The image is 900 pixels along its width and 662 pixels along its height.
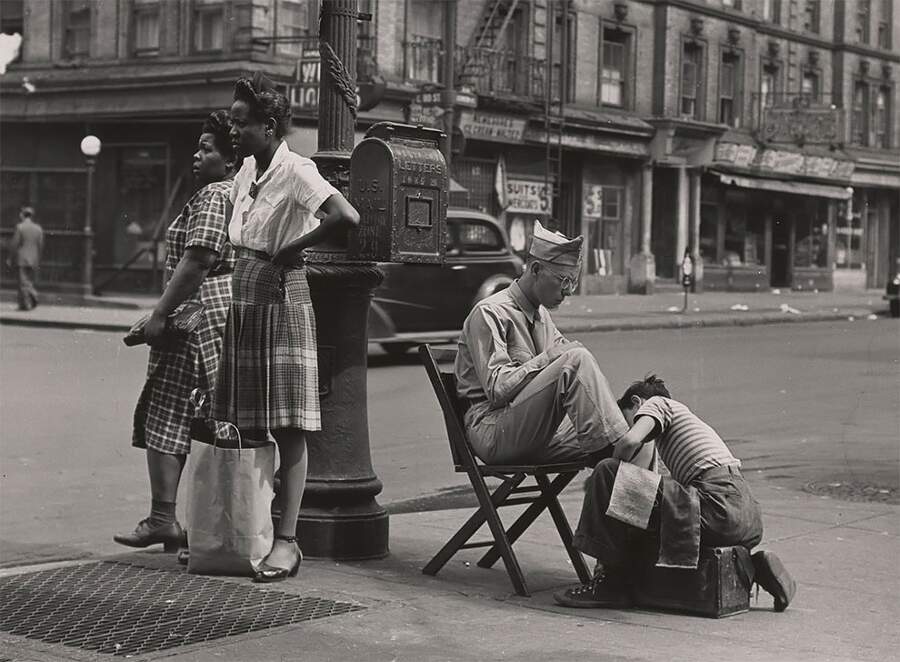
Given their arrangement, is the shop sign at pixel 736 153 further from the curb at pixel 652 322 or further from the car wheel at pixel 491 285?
the car wheel at pixel 491 285

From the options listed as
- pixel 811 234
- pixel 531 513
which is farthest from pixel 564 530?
pixel 811 234

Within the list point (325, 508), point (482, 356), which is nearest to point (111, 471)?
point (325, 508)

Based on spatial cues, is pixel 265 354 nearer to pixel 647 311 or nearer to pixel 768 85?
pixel 647 311

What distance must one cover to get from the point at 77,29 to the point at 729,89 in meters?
20.0

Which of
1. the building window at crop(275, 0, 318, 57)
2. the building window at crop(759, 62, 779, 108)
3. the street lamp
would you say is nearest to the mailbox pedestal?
the street lamp

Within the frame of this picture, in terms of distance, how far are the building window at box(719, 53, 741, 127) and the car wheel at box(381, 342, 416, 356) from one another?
84.9ft

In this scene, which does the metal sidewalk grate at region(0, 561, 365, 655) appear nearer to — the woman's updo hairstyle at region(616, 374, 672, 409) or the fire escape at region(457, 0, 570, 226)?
the woman's updo hairstyle at region(616, 374, 672, 409)

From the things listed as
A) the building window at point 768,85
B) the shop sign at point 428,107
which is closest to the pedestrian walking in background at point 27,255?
the shop sign at point 428,107

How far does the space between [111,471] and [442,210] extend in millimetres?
4167

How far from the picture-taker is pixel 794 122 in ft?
143

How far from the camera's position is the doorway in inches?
1811

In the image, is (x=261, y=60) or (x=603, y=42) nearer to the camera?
(x=261, y=60)

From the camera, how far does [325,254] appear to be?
6590 mm

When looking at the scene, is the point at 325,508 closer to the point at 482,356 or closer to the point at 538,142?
the point at 482,356
